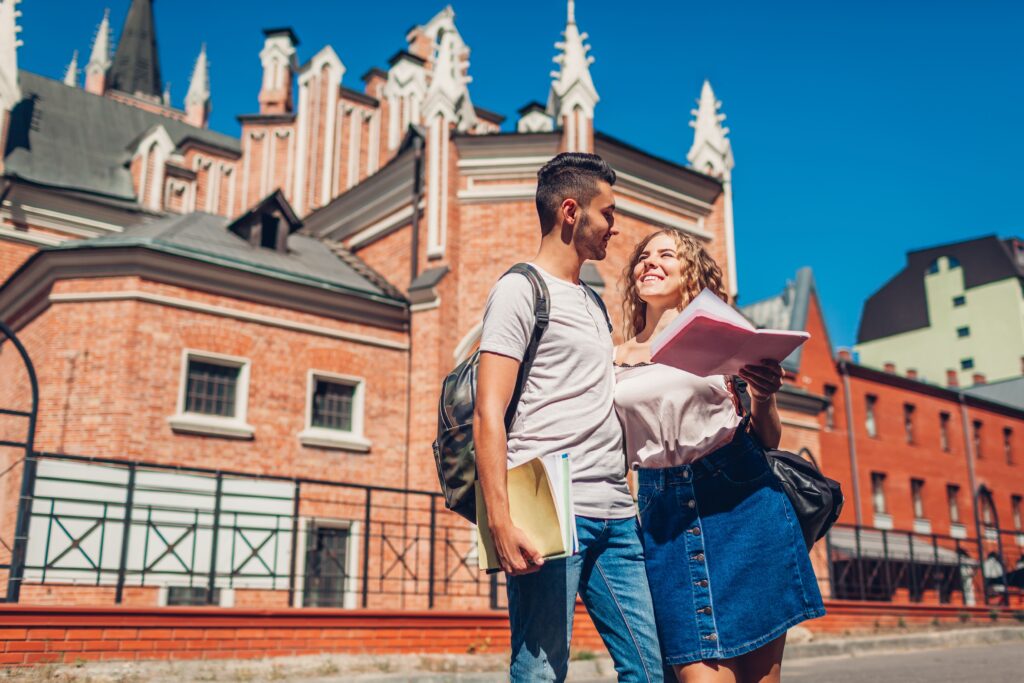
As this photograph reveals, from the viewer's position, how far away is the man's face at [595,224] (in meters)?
3.15

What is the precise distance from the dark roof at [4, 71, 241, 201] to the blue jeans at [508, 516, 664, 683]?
27.5 metres

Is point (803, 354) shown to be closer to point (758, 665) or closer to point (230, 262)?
point (230, 262)

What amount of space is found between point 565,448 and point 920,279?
59.0 meters

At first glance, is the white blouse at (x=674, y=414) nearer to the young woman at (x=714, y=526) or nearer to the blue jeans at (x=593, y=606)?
the young woman at (x=714, y=526)

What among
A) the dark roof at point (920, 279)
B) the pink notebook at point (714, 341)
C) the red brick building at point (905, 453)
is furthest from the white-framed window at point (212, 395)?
the dark roof at point (920, 279)

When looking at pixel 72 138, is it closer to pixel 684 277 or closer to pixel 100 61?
pixel 684 277

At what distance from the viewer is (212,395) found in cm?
1578

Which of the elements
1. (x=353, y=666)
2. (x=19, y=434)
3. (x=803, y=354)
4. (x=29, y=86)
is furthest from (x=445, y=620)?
(x=29, y=86)

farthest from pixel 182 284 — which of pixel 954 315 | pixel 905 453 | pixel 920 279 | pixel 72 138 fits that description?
pixel 920 279

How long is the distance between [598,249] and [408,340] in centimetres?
1515

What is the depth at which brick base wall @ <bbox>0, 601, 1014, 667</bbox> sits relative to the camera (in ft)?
25.2

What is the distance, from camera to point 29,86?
108 feet

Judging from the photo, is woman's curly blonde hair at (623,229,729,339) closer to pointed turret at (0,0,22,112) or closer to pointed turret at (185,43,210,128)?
pointed turret at (0,0,22,112)

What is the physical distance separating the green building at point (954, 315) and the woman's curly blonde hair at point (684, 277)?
49.3 metres
